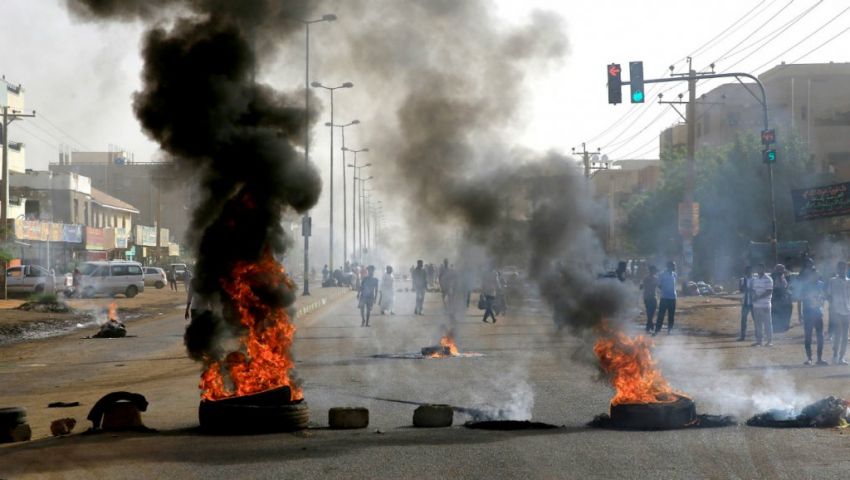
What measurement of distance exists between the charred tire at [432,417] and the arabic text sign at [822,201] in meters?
24.5

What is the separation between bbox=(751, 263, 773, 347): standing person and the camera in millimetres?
19719

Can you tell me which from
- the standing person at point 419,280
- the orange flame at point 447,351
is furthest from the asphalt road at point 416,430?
the standing person at point 419,280

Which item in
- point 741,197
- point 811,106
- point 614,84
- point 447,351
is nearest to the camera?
point 447,351

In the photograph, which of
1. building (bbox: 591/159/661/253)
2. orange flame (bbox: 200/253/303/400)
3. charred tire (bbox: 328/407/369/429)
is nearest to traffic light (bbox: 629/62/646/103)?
orange flame (bbox: 200/253/303/400)

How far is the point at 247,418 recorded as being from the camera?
981cm

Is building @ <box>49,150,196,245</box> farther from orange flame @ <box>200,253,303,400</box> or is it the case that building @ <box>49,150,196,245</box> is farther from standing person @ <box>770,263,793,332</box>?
orange flame @ <box>200,253,303,400</box>

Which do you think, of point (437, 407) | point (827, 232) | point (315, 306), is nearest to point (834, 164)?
point (827, 232)

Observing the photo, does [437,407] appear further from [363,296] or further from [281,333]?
[363,296]

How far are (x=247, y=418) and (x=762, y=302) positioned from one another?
13.5 m

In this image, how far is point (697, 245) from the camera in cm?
5928

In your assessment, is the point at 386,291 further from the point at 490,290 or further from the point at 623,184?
the point at 623,184

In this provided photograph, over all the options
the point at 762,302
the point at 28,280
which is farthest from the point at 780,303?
the point at 28,280

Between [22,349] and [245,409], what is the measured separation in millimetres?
15607

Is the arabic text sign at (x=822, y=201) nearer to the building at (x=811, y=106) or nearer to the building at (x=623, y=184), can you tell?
the building at (x=811, y=106)
